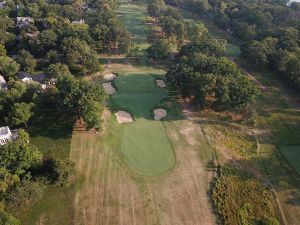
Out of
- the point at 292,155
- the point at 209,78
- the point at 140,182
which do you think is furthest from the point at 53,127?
the point at 292,155

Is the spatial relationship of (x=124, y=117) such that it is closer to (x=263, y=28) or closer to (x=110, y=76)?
(x=110, y=76)

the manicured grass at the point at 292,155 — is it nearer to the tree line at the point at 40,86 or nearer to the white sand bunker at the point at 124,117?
the white sand bunker at the point at 124,117

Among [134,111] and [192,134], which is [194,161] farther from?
[134,111]

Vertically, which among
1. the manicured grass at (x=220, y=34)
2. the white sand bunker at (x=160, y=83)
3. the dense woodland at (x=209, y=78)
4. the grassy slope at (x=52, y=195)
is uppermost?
the dense woodland at (x=209, y=78)

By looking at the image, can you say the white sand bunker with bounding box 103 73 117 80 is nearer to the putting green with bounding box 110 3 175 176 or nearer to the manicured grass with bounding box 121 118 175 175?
the putting green with bounding box 110 3 175 176

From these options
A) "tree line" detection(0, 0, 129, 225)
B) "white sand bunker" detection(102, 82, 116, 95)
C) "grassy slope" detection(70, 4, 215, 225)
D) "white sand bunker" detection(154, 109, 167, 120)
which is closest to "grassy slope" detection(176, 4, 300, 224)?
"grassy slope" detection(70, 4, 215, 225)

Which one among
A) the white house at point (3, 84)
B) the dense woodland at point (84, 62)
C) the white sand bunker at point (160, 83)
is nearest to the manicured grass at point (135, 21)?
the dense woodland at point (84, 62)

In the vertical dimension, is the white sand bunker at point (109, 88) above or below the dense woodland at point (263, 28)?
below
